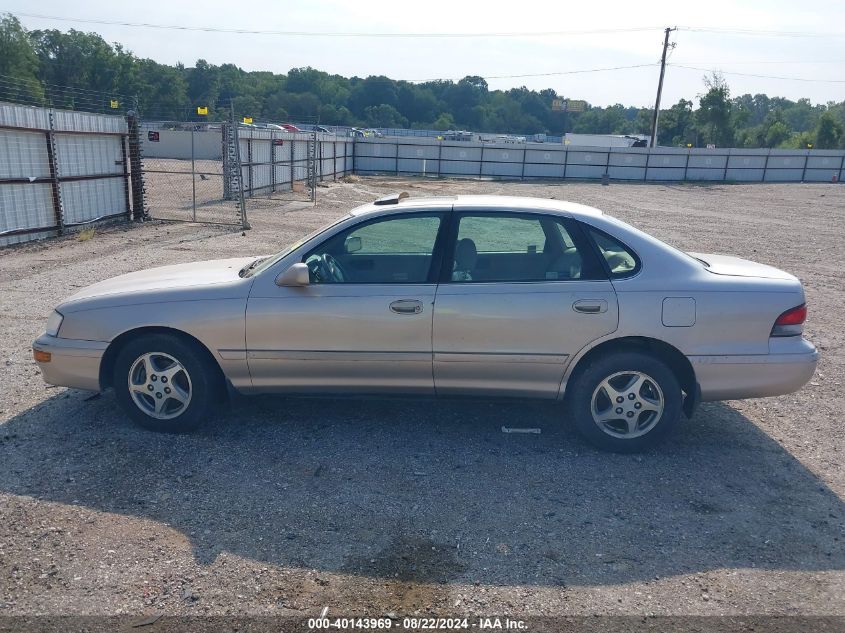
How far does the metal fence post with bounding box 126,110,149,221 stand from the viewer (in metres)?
14.9

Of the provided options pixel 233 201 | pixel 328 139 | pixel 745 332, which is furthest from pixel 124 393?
pixel 328 139

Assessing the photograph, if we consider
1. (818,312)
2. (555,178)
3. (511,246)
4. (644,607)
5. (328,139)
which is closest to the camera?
(644,607)

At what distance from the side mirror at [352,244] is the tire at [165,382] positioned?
3.97 feet

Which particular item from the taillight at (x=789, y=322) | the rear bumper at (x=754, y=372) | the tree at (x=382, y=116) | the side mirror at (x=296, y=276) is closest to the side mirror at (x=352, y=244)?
the side mirror at (x=296, y=276)

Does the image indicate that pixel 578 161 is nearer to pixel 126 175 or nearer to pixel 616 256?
pixel 126 175

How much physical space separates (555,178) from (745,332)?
37.3m

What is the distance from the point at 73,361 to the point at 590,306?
3.45 meters

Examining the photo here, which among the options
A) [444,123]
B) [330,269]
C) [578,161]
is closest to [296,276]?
[330,269]

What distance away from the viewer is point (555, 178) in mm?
40250

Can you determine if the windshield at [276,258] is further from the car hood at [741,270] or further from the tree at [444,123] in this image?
the tree at [444,123]

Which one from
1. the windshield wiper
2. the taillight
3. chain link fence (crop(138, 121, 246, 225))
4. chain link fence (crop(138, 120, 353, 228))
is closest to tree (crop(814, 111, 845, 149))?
chain link fence (crop(138, 120, 353, 228))

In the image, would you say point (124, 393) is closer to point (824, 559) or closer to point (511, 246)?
point (511, 246)

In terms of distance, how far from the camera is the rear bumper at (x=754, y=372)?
4.38 m

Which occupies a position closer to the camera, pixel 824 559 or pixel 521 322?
pixel 824 559
